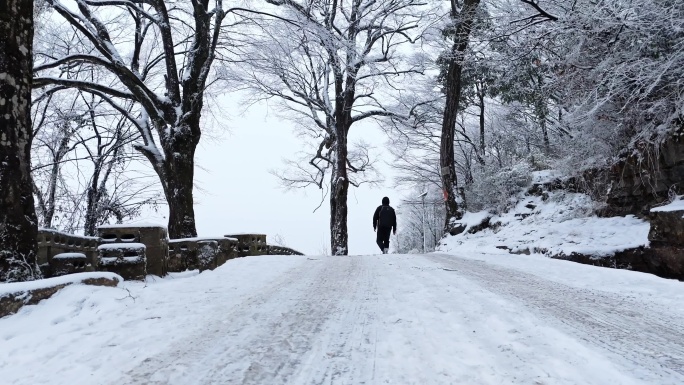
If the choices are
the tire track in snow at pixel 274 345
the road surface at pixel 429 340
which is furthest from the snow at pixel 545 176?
the tire track in snow at pixel 274 345

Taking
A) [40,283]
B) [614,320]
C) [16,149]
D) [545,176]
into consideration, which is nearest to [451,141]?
[545,176]

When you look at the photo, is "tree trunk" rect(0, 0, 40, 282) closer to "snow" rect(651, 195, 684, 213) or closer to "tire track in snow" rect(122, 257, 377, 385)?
"tire track in snow" rect(122, 257, 377, 385)

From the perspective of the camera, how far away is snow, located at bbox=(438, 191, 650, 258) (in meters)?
6.20

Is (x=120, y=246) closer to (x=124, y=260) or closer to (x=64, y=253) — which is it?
(x=124, y=260)

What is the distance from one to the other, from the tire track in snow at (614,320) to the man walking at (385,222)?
8.73m

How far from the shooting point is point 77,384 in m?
1.81

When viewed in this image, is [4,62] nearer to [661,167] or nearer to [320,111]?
[661,167]

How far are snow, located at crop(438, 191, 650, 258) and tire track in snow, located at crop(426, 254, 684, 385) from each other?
2755 millimetres

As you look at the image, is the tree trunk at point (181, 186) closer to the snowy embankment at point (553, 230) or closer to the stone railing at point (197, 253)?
the stone railing at point (197, 253)

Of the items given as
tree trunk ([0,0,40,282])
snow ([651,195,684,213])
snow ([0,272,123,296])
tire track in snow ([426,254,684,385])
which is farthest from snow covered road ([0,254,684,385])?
snow ([651,195,684,213])

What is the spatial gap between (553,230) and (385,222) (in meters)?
5.78

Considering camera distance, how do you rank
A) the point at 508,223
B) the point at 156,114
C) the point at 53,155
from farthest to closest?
the point at 53,155 → the point at 508,223 → the point at 156,114

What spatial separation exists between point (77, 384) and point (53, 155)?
14.4m

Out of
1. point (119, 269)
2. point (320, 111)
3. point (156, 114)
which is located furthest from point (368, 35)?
point (119, 269)
